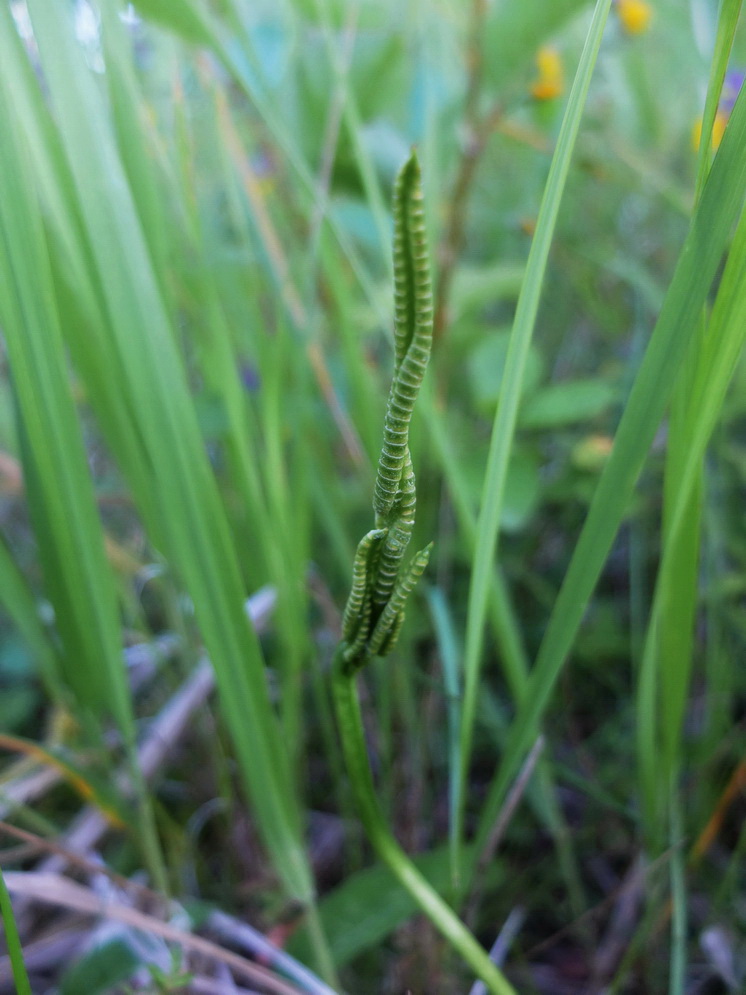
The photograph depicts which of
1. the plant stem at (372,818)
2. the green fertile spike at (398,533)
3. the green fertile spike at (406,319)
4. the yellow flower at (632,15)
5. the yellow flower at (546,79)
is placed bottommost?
the plant stem at (372,818)

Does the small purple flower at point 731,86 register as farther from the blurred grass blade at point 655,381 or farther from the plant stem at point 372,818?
the plant stem at point 372,818

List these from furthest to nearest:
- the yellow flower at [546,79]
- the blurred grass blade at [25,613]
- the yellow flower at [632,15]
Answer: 1. the yellow flower at [632,15]
2. the yellow flower at [546,79]
3. the blurred grass blade at [25,613]

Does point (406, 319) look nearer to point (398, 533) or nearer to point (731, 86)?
point (398, 533)

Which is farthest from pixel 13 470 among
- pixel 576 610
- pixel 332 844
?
pixel 576 610

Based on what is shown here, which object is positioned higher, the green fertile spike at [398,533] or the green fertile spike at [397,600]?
the green fertile spike at [398,533]

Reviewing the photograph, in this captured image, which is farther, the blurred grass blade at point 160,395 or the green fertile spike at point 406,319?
the blurred grass blade at point 160,395

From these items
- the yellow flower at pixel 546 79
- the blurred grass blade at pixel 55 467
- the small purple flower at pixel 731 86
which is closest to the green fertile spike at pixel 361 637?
the blurred grass blade at pixel 55 467

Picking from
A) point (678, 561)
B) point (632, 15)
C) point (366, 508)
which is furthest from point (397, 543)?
point (632, 15)
